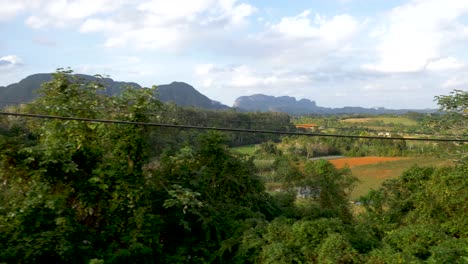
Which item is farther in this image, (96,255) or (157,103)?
(157,103)

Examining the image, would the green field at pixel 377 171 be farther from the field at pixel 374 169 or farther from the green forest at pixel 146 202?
the green forest at pixel 146 202

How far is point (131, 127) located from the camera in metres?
6.46

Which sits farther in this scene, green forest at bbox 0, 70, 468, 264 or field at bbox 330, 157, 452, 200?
field at bbox 330, 157, 452, 200

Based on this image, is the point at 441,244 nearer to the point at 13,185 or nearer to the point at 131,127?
the point at 131,127

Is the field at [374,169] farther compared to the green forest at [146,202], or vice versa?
the field at [374,169]

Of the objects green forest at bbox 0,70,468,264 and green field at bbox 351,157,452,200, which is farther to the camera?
green field at bbox 351,157,452,200

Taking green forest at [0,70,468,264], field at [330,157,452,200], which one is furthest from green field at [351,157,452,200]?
green forest at [0,70,468,264]

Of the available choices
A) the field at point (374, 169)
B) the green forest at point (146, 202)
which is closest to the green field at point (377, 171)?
the field at point (374, 169)

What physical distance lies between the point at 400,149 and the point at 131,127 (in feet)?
111

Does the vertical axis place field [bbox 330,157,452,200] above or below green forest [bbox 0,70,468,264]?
below

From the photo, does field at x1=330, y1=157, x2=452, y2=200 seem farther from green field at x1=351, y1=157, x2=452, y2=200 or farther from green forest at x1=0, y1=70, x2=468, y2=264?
green forest at x1=0, y1=70, x2=468, y2=264

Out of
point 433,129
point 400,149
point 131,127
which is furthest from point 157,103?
point 400,149

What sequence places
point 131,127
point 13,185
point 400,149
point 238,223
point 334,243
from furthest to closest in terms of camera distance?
point 400,149, point 238,223, point 131,127, point 13,185, point 334,243

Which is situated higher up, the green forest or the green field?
the green forest
